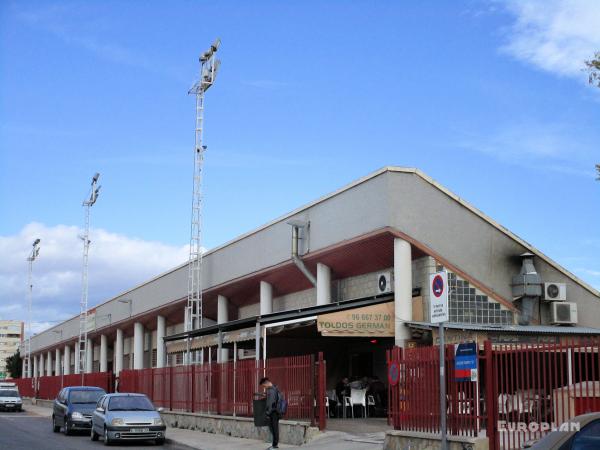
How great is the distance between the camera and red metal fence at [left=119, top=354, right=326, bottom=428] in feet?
70.7

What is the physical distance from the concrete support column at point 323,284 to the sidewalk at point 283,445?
5.99m

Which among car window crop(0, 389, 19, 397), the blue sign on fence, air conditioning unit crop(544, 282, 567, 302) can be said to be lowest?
car window crop(0, 389, 19, 397)

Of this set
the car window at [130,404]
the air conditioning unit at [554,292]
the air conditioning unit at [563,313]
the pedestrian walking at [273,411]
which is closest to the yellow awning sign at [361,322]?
the pedestrian walking at [273,411]

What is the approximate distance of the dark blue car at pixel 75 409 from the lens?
28938 mm

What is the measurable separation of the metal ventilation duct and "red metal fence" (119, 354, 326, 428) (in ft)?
20.8

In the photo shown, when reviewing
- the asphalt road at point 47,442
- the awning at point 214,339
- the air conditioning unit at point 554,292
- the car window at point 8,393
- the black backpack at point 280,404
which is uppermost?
the air conditioning unit at point 554,292

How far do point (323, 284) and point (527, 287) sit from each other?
7125 mm

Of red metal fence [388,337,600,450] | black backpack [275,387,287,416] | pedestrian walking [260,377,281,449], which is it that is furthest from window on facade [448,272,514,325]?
red metal fence [388,337,600,450]

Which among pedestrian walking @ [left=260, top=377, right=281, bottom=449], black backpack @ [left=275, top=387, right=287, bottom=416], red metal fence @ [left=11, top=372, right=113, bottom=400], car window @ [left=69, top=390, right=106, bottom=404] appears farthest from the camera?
red metal fence @ [left=11, top=372, right=113, bottom=400]

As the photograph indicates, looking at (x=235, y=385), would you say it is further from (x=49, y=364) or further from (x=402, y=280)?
(x=49, y=364)

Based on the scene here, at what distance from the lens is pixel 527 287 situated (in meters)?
26.7

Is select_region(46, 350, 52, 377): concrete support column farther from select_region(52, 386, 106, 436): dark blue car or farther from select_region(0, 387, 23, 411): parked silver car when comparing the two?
select_region(52, 386, 106, 436): dark blue car

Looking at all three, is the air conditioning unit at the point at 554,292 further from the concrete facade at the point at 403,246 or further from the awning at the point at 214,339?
the awning at the point at 214,339

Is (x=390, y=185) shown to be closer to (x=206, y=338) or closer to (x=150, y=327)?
(x=206, y=338)
